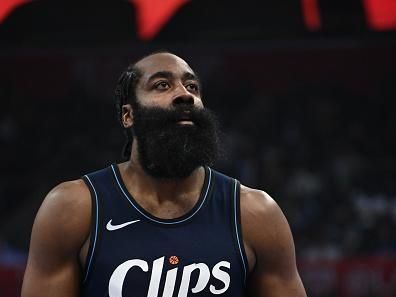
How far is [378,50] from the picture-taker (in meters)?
10.0

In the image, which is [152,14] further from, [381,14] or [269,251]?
[269,251]

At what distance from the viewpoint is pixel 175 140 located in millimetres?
2979

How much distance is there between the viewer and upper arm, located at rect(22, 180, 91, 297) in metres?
2.84

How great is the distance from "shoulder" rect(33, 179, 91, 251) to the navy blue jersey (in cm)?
4

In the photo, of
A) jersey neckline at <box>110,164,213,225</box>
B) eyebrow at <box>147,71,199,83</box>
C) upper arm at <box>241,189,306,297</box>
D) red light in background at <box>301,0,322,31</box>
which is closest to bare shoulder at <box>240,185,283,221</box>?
upper arm at <box>241,189,306,297</box>

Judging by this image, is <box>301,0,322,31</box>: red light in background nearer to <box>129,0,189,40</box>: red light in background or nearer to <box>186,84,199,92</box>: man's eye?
<box>129,0,189,40</box>: red light in background

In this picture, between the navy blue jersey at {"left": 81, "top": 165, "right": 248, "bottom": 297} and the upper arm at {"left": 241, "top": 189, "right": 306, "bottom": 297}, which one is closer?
the navy blue jersey at {"left": 81, "top": 165, "right": 248, "bottom": 297}

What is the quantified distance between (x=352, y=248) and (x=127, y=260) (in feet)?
19.3

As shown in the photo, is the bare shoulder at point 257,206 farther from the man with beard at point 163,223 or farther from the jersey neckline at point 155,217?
the jersey neckline at point 155,217

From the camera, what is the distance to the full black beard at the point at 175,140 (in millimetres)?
2971

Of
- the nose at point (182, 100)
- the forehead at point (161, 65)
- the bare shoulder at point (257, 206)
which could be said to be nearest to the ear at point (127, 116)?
the forehead at point (161, 65)

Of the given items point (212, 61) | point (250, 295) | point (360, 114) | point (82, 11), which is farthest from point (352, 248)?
point (250, 295)

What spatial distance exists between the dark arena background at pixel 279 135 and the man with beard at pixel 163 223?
4242 mm

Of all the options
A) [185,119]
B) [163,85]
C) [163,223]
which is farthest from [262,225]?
[163,85]
